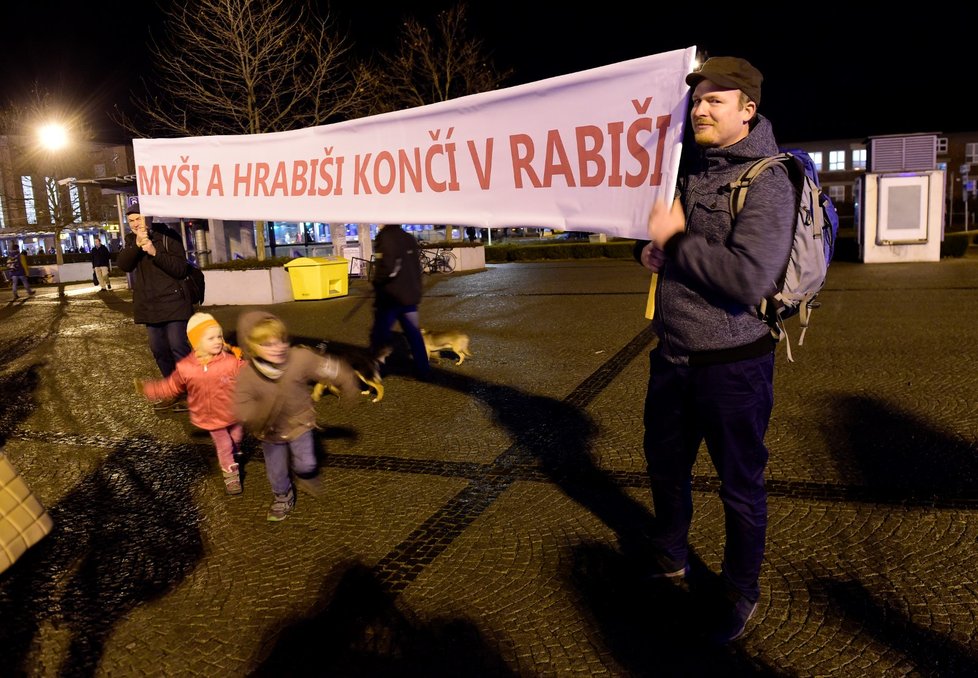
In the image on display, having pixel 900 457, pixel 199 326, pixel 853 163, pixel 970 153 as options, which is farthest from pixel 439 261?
pixel 970 153

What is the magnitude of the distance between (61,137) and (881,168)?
27782mm

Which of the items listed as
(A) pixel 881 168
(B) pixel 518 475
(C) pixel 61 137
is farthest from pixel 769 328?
(C) pixel 61 137

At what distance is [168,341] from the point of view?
6.17 m

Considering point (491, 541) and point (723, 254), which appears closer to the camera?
point (723, 254)

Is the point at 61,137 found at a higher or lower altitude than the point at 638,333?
higher

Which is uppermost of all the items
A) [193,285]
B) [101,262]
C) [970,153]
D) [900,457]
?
[970,153]

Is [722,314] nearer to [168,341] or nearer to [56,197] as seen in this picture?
[168,341]

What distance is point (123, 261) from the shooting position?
548 centimetres

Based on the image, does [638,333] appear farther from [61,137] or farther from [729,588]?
[61,137]

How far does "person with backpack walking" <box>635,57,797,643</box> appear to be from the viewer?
2.22m

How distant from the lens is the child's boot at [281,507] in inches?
154

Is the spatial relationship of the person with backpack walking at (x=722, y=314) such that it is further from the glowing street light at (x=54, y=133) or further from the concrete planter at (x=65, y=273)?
the concrete planter at (x=65, y=273)

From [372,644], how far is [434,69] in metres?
29.4

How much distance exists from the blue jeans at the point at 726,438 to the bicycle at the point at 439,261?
20.0 metres
